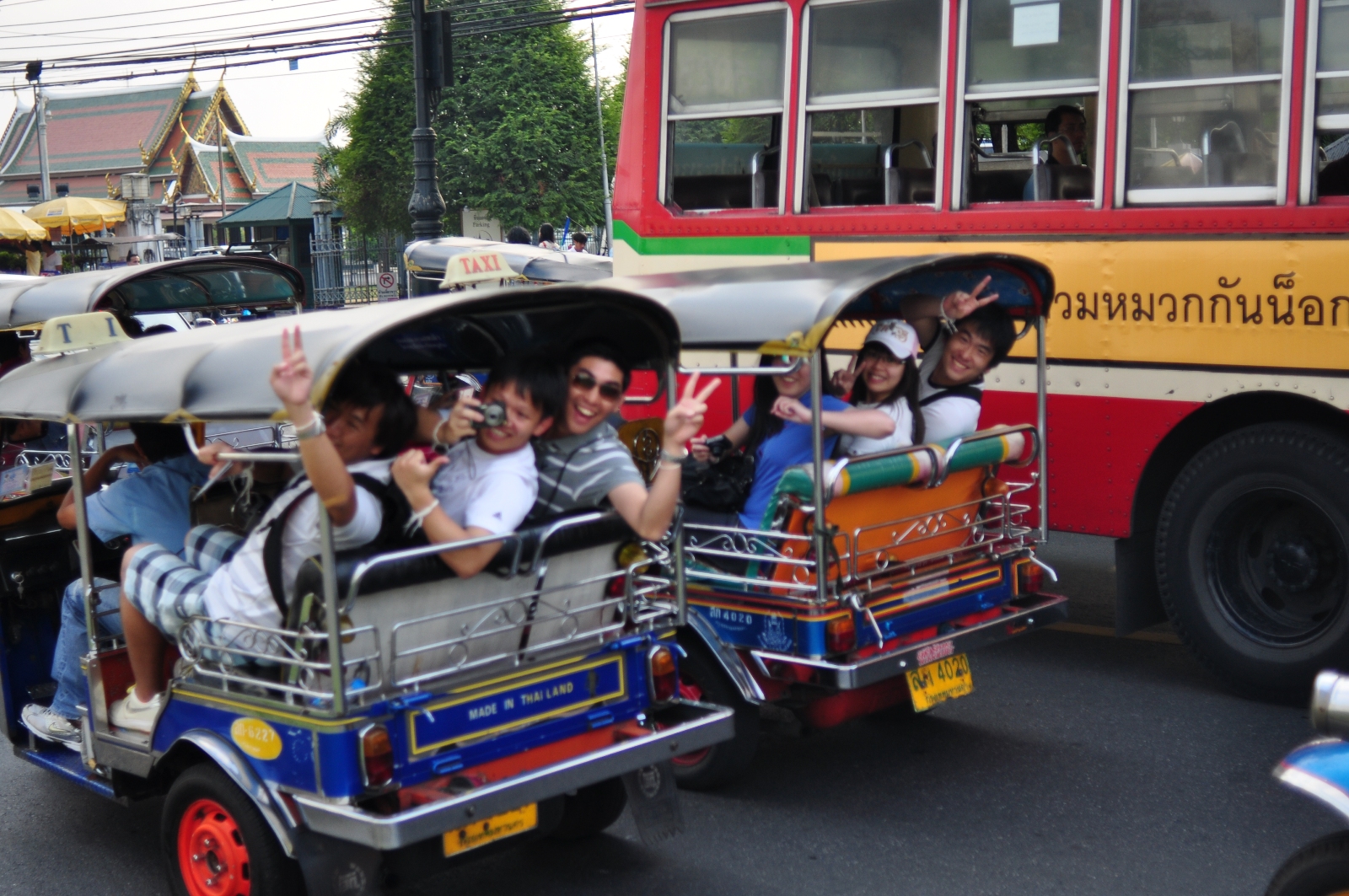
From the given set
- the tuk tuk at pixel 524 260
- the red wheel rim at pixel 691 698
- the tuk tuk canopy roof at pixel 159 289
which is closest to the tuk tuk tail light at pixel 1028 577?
the red wheel rim at pixel 691 698

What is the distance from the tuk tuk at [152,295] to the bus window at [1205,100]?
428cm

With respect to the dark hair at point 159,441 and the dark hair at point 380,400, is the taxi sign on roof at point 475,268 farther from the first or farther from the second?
the dark hair at point 380,400

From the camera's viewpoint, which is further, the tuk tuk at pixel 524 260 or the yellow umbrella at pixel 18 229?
the yellow umbrella at pixel 18 229

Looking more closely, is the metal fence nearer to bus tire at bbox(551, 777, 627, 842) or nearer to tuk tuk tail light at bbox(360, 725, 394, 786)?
bus tire at bbox(551, 777, 627, 842)

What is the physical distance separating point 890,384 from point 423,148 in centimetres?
1229

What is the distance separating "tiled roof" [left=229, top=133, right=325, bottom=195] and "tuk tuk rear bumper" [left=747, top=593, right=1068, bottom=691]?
60.8m

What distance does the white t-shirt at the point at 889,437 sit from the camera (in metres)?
5.26

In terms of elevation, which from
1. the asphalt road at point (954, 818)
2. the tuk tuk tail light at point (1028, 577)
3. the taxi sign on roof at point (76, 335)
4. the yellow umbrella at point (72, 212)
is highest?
the yellow umbrella at point (72, 212)

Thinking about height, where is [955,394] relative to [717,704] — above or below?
above

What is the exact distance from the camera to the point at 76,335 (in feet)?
14.7

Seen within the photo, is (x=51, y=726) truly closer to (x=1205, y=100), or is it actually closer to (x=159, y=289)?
(x=159, y=289)

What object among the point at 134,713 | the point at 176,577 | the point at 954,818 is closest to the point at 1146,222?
the point at 954,818

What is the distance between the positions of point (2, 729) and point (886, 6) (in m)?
5.11

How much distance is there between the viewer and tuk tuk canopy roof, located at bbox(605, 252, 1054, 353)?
14.9 feet
